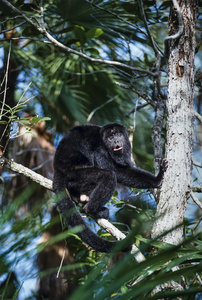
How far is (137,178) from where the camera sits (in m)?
4.11

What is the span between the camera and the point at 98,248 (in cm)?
326

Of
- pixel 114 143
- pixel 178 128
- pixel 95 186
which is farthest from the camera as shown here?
pixel 114 143

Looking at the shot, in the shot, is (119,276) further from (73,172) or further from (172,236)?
(73,172)

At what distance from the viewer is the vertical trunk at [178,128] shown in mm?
2637

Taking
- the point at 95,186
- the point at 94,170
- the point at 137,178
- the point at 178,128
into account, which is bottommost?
the point at 137,178

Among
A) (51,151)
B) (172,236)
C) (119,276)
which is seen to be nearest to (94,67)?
(51,151)

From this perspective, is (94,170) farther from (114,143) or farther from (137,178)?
(114,143)

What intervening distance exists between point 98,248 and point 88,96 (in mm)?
3075

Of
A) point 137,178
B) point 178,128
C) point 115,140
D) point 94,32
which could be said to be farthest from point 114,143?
point 178,128

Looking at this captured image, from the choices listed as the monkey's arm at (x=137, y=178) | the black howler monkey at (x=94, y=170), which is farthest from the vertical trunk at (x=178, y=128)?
the monkey's arm at (x=137, y=178)

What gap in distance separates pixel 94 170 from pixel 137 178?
0.50 metres

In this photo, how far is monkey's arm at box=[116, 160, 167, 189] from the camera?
3797 mm

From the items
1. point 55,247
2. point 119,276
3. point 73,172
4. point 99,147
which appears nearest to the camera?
point 119,276

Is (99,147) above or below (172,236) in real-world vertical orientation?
above
